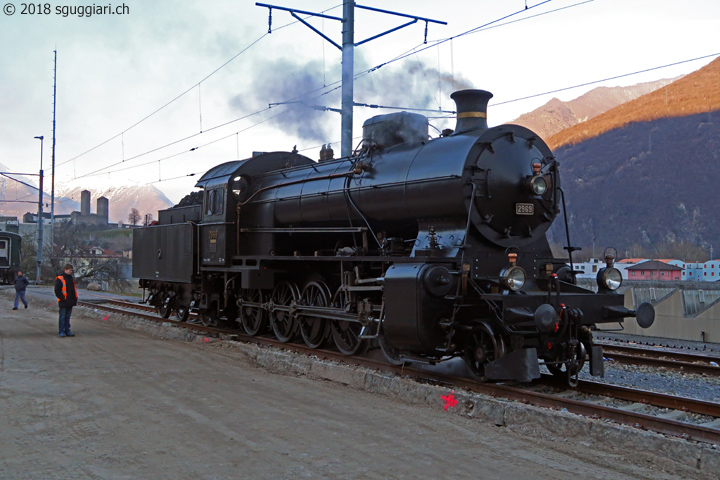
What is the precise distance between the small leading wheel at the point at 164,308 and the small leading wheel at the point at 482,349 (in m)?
10.3

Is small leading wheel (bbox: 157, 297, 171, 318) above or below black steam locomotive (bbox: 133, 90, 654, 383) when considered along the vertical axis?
below

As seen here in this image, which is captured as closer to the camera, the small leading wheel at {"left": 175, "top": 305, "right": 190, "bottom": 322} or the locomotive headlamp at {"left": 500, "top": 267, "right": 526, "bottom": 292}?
the locomotive headlamp at {"left": 500, "top": 267, "right": 526, "bottom": 292}

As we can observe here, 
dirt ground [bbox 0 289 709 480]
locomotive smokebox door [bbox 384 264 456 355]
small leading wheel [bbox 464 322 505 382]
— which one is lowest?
dirt ground [bbox 0 289 709 480]

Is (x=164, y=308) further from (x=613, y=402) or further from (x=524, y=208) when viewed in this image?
(x=613, y=402)

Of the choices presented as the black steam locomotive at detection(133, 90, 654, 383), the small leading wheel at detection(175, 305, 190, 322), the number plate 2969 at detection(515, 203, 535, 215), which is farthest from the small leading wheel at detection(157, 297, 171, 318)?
the number plate 2969 at detection(515, 203, 535, 215)

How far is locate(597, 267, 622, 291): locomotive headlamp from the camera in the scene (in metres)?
8.12

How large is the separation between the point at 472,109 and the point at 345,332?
13.8 ft

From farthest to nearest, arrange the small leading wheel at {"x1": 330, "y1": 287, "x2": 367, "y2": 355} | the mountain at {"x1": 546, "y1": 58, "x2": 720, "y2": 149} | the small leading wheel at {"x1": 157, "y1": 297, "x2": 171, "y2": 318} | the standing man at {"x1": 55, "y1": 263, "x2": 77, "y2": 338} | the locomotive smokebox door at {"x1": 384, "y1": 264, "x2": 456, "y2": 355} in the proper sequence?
1. the mountain at {"x1": 546, "y1": 58, "x2": 720, "y2": 149}
2. the small leading wheel at {"x1": 157, "y1": 297, "x2": 171, "y2": 318}
3. the standing man at {"x1": 55, "y1": 263, "x2": 77, "y2": 338}
4. the small leading wheel at {"x1": 330, "y1": 287, "x2": 367, "y2": 355}
5. the locomotive smokebox door at {"x1": 384, "y1": 264, "x2": 456, "y2": 355}

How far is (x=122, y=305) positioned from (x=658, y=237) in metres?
74.4

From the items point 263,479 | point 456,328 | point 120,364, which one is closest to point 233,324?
→ point 120,364

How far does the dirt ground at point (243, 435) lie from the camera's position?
189 inches

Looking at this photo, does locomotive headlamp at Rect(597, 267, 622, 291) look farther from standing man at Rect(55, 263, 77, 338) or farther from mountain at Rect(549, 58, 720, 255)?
mountain at Rect(549, 58, 720, 255)

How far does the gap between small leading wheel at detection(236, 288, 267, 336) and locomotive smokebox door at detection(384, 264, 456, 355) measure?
5.04 m

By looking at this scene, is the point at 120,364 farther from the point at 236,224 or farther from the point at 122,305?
the point at 122,305
